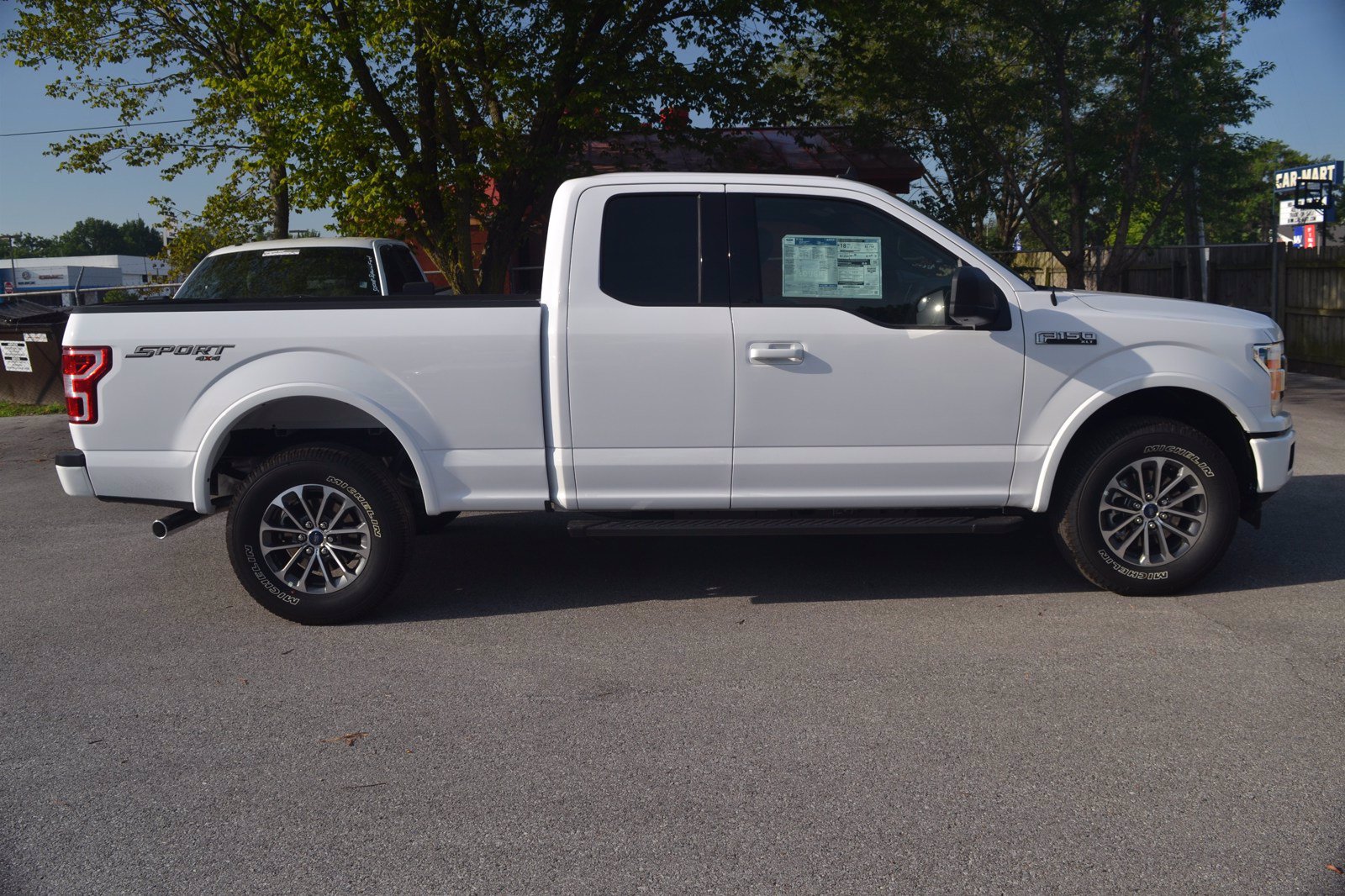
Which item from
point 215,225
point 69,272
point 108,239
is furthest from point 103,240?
point 215,225

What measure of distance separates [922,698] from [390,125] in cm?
1228

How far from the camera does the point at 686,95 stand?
1502cm

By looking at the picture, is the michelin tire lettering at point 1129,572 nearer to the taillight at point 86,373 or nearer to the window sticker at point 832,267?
the window sticker at point 832,267

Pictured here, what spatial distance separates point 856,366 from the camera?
5.43m

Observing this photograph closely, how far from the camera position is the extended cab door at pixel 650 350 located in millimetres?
5422

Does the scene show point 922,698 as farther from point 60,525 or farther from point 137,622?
point 60,525

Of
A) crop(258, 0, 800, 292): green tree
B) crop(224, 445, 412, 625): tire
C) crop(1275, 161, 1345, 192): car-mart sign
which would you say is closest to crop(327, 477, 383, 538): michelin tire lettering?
crop(224, 445, 412, 625): tire

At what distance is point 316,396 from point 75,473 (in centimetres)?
132

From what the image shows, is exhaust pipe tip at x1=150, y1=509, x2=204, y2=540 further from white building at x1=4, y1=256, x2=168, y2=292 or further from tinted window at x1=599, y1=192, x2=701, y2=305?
white building at x1=4, y1=256, x2=168, y2=292

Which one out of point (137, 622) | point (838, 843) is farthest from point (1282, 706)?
point (137, 622)

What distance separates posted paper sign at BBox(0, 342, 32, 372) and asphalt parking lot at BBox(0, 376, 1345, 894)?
9.02m

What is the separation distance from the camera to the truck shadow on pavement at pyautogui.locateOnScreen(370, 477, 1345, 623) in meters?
5.99

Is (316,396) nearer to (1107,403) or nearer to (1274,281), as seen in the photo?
(1107,403)

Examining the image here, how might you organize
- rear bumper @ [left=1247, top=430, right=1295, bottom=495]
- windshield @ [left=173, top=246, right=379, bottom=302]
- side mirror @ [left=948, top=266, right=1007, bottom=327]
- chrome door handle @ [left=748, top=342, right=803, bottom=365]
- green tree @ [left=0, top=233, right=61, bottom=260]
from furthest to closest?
green tree @ [left=0, top=233, right=61, bottom=260], windshield @ [left=173, top=246, right=379, bottom=302], rear bumper @ [left=1247, top=430, right=1295, bottom=495], chrome door handle @ [left=748, top=342, right=803, bottom=365], side mirror @ [left=948, top=266, right=1007, bottom=327]
